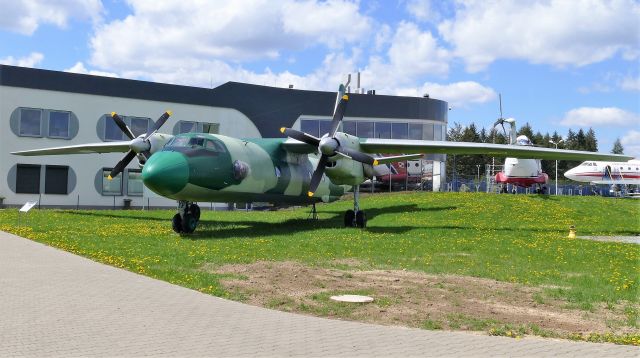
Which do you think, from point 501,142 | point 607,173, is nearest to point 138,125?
point 607,173

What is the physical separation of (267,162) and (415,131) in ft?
106

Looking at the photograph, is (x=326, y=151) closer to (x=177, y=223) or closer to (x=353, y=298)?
(x=177, y=223)

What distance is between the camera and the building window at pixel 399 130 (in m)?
54.7

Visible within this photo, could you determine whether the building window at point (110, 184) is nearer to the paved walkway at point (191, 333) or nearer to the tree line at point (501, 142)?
the paved walkway at point (191, 333)

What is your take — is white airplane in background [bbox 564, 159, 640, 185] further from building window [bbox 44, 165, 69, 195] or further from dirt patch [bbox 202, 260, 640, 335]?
dirt patch [bbox 202, 260, 640, 335]

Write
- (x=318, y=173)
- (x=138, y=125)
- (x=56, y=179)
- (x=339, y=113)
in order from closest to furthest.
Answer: (x=318, y=173), (x=339, y=113), (x=56, y=179), (x=138, y=125)

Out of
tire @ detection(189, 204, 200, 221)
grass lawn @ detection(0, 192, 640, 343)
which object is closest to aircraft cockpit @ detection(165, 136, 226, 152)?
tire @ detection(189, 204, 200, 221)

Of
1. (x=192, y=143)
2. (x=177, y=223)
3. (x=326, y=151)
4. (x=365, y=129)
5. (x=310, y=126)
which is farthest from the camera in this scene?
(x=365, y=129)

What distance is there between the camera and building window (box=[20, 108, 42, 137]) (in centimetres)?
4125

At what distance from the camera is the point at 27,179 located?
41.6 metres

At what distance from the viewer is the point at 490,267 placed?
Result: 14977mm

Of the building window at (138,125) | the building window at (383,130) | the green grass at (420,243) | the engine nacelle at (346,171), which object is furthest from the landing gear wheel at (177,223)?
the building window at (383,130)

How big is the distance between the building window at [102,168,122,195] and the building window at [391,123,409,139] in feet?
80.2

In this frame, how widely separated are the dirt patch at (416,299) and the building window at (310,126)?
127 feet
